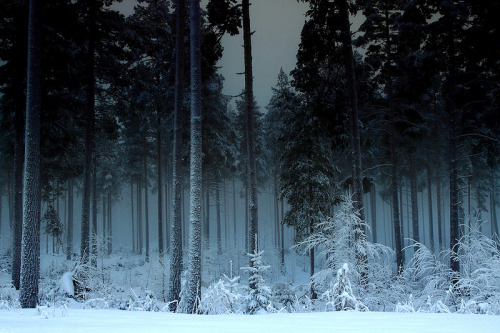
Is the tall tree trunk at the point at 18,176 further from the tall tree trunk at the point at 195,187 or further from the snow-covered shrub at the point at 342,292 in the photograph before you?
the snow-covered shrub at the point at 342,292

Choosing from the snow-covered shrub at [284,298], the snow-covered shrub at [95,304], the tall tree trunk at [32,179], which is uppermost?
the tall tree trunk at [32,179]

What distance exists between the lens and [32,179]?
29.8 ft

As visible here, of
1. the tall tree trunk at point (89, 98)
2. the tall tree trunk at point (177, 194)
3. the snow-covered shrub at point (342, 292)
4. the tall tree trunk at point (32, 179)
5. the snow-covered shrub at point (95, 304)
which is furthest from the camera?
A: the tall tree trunk at point (89, 98)

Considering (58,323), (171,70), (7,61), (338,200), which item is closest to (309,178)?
(338,200)

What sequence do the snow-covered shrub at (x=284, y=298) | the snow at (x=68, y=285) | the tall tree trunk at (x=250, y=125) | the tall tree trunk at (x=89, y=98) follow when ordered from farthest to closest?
the tall tree trunk at (x=89, y=98)
the snow at (x=68, y=285)
the tall tree trunk at (x=250, y=125)
the snow-covered shrub at (x=284, y=298)

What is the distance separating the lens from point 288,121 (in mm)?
16453

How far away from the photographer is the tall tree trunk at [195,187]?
29.1 feet

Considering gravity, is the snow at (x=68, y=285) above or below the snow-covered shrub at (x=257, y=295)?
below

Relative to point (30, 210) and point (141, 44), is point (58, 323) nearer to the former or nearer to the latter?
point (30, 210)

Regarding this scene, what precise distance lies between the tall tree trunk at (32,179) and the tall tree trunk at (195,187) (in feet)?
14.4

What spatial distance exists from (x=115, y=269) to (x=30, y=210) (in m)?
12.2

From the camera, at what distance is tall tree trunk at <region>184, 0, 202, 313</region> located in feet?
29.1

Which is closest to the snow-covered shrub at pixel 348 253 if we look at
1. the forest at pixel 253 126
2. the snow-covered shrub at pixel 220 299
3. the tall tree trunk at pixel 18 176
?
the forest at pixel 253 126

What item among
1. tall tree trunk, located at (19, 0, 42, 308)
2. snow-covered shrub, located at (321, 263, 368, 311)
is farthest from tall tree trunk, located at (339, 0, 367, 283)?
tall tree trunk, located at (19, 0, 42, 308)
